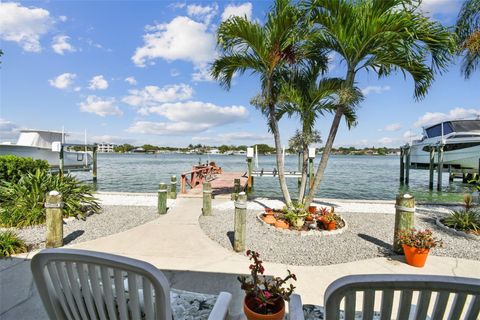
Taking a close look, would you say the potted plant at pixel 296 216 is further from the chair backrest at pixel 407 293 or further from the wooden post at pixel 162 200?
the chair backrest at pixel 407 293

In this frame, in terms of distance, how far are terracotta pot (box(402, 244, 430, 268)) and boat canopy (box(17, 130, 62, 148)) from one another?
23.2 meters

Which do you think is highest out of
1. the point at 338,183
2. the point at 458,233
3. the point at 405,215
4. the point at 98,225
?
the point at 405,215

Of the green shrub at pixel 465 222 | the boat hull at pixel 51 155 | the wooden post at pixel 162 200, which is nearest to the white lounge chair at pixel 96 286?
the wooden post at pixel 162 200

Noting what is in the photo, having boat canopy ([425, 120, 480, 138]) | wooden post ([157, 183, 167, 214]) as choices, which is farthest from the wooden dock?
boat canopy ([425, 120, 480, 138])

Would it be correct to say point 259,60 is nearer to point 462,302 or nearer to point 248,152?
point 248,152

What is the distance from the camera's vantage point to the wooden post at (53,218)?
4.59m

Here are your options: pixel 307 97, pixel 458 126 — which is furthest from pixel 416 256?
pixel 458 126

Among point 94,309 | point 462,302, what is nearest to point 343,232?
point 462,302

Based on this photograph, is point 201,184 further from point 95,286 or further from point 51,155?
point 51,155

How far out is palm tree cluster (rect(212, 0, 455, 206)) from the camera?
Answer: 5.02m

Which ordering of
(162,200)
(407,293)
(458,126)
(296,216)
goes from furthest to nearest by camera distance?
(458,126)
(162,200)
(296,216)
(407,293)

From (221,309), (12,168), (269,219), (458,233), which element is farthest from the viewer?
(12,168)

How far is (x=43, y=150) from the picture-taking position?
18.6m

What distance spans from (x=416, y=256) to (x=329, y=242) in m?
1.47
